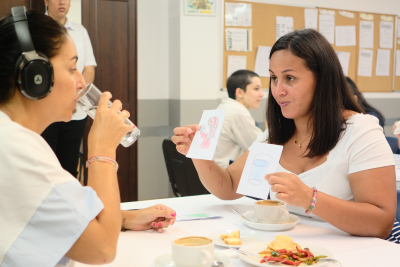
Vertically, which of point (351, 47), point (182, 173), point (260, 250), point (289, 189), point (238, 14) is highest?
point (238, 14)

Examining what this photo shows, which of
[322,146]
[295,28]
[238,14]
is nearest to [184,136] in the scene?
[322,146]

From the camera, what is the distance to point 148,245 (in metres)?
1.05

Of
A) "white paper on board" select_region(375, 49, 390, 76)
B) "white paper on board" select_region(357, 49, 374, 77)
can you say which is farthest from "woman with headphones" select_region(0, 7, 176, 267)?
"white paper on board" select_region(375, 49, 390, 76)

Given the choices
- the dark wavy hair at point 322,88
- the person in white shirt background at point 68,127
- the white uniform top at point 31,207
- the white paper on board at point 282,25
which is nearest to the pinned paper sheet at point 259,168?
the dark wavy hair at point 322,88

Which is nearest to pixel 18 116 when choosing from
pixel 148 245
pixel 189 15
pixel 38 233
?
pixel 38 233

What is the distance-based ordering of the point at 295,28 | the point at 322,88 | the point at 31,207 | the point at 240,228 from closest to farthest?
the point at 31,207
the point at 240,228
the point at 322,88
the point at 295,28

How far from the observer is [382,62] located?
205 inches

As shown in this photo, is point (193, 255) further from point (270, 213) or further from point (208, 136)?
point (208, 136)

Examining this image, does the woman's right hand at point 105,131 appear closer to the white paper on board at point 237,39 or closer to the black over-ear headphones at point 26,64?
the black over-ear headphones at point 26,64

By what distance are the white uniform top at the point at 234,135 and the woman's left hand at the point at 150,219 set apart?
73.7 inches

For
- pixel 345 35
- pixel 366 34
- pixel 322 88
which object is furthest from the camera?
pixel 366 34

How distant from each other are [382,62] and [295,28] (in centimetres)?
143

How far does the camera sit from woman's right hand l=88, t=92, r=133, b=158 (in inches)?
34.3

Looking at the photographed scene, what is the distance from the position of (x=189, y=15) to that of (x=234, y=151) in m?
1.64
